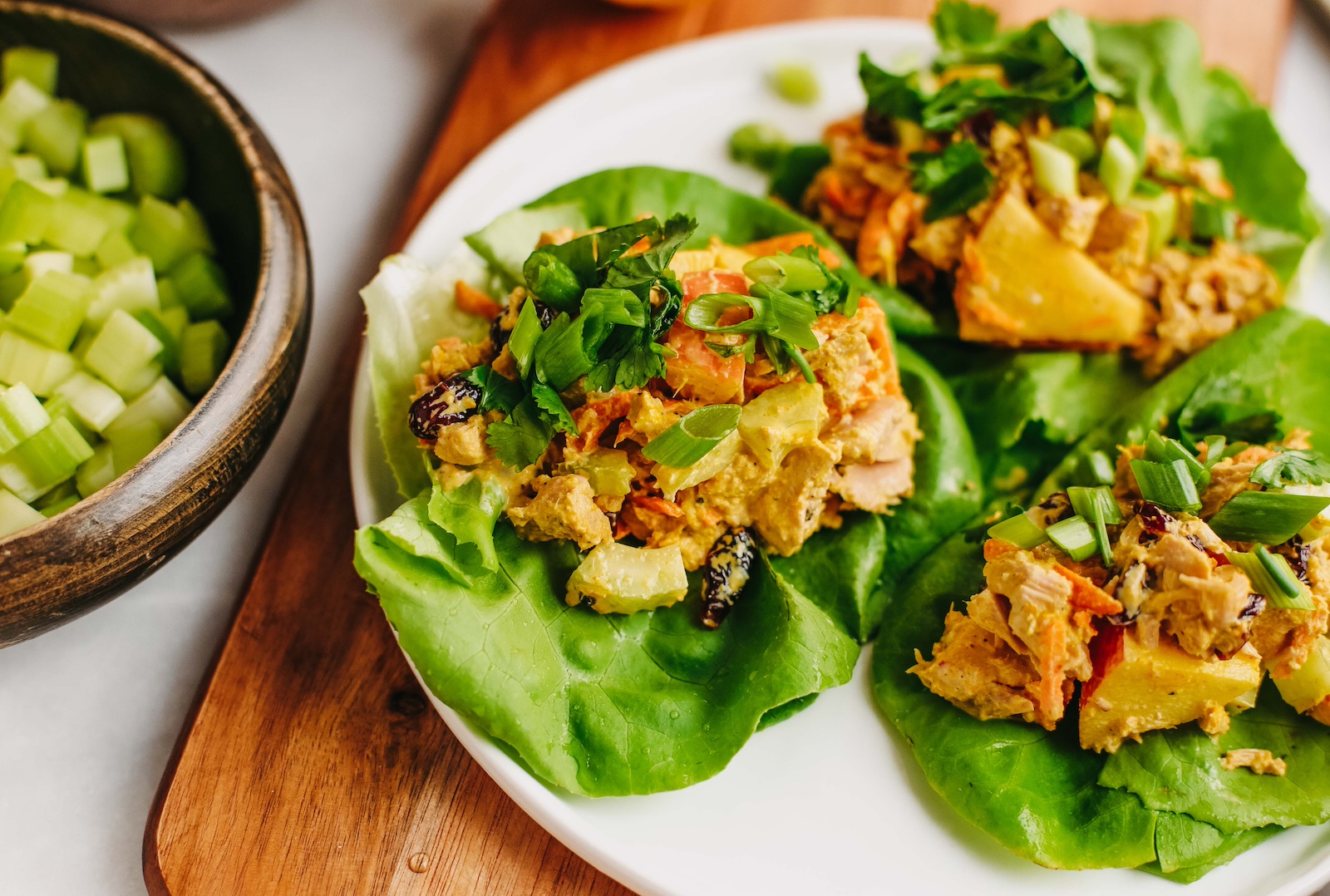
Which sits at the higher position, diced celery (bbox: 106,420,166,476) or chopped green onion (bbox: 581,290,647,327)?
chopped green onion (bbox: 581,290,647,327)

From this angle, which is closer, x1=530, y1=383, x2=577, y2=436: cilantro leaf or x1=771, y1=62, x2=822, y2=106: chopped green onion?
x1=530, y1=383, x2=577, y2=436: cilantro leaf

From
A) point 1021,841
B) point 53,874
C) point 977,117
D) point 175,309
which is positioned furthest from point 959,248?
point 53,874

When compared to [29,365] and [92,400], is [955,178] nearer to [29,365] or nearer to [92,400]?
[92,400]

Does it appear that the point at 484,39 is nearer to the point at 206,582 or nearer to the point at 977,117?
the point at 977,117

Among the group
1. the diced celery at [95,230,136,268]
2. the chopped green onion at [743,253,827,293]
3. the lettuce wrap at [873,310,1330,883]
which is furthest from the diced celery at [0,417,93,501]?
the lettuce wrap at [873,310,1330,883]

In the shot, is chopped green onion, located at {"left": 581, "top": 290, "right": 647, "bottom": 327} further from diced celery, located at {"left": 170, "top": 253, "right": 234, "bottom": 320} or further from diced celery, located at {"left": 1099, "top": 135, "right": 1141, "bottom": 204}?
diced celery, located at {"left": 1099, "top": 135, "right": 1141, "bottom": 204}

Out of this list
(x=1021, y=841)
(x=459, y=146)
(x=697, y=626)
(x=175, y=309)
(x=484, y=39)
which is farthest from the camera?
(x=484, y=39)
